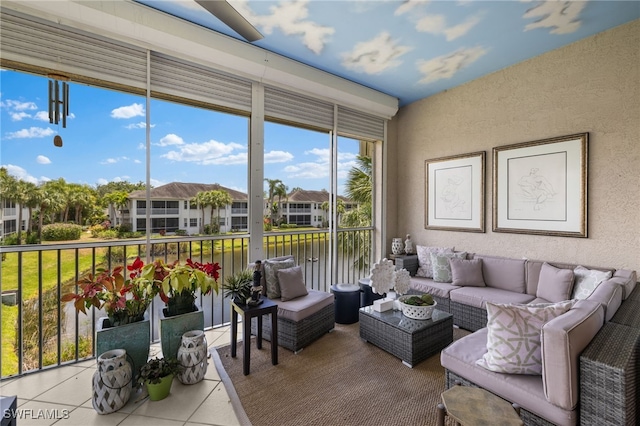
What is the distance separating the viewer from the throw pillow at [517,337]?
5.07 ft

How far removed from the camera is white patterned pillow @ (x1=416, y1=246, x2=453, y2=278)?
3926 millimetres

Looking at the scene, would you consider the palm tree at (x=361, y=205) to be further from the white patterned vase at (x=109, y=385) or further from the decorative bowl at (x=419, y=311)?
the white patterned vase at (x=109, y=385)

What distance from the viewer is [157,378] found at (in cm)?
197

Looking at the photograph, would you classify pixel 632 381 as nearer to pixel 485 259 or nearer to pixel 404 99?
pixel 485 259

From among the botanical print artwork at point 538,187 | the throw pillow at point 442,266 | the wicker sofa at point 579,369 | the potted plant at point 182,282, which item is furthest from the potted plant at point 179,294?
the botanical print artwork at point 538,187

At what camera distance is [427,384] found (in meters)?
2.17

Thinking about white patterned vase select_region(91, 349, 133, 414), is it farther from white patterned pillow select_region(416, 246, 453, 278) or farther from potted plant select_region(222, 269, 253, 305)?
white patterned pillow select_region(416, 246, 453, 278)

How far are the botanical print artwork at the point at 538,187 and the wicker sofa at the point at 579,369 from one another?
1.35 m

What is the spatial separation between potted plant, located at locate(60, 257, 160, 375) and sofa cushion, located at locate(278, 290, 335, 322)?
114 centimetres

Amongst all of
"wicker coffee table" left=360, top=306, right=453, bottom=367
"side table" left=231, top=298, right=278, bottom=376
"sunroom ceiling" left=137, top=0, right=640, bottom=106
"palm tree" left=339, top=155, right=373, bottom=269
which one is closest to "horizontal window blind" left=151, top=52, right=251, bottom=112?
"sunroom ceiling" left=137, top=0, right=640, bottom=106

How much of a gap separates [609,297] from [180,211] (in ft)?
12.3

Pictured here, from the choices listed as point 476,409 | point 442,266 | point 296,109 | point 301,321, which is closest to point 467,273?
point 442,266

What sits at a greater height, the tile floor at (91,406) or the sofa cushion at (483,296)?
the sofa cushion at (483,296)

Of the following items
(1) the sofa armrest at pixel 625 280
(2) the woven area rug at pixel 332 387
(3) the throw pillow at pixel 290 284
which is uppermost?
→ (1) the sofa armrest at pixel 625 280
